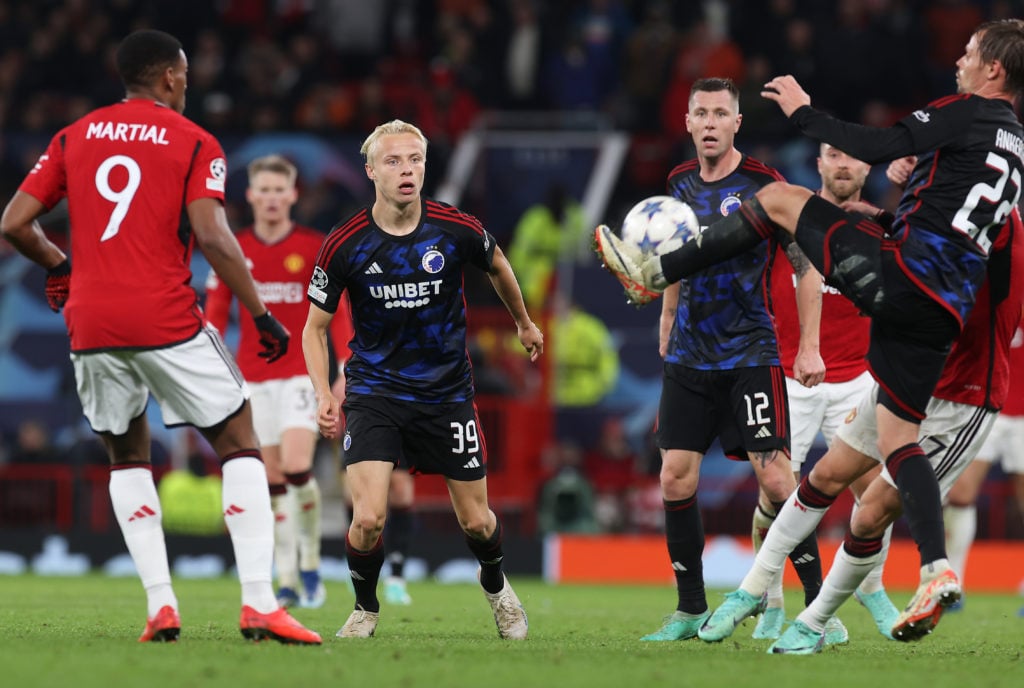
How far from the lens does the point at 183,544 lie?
15289mm

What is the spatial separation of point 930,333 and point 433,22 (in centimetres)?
1585

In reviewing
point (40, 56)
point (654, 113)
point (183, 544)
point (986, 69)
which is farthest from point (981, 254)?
point (40, 56)

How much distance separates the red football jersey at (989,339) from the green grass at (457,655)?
1157 millimetres

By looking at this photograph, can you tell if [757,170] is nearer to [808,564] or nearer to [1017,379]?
[808,564]

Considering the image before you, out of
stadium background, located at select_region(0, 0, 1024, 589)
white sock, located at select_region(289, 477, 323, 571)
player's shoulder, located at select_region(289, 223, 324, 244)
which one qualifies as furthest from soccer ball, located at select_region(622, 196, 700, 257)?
stadium background, located at select_region(0, 0, 1024, 589)

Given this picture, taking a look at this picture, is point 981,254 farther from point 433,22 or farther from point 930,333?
point 433,22

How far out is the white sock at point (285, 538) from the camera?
400 inches

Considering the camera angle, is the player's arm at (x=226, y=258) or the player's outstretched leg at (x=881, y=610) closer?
the player's arm at (x=226, y=258)

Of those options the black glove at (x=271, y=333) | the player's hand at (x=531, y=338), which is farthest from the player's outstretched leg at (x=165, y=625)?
the player's hand at (x=531, y=338)

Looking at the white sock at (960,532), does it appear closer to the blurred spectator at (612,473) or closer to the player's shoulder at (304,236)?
the blurred spectator at (612,473)

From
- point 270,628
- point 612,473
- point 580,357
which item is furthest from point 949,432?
point 580,357

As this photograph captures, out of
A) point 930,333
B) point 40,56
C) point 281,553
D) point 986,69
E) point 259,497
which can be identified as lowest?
point 281,553

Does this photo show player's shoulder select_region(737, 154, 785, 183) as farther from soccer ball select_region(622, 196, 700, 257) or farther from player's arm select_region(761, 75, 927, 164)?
player's arm select_region(761, 75, 927, 164)

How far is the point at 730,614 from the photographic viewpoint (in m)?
6.89
